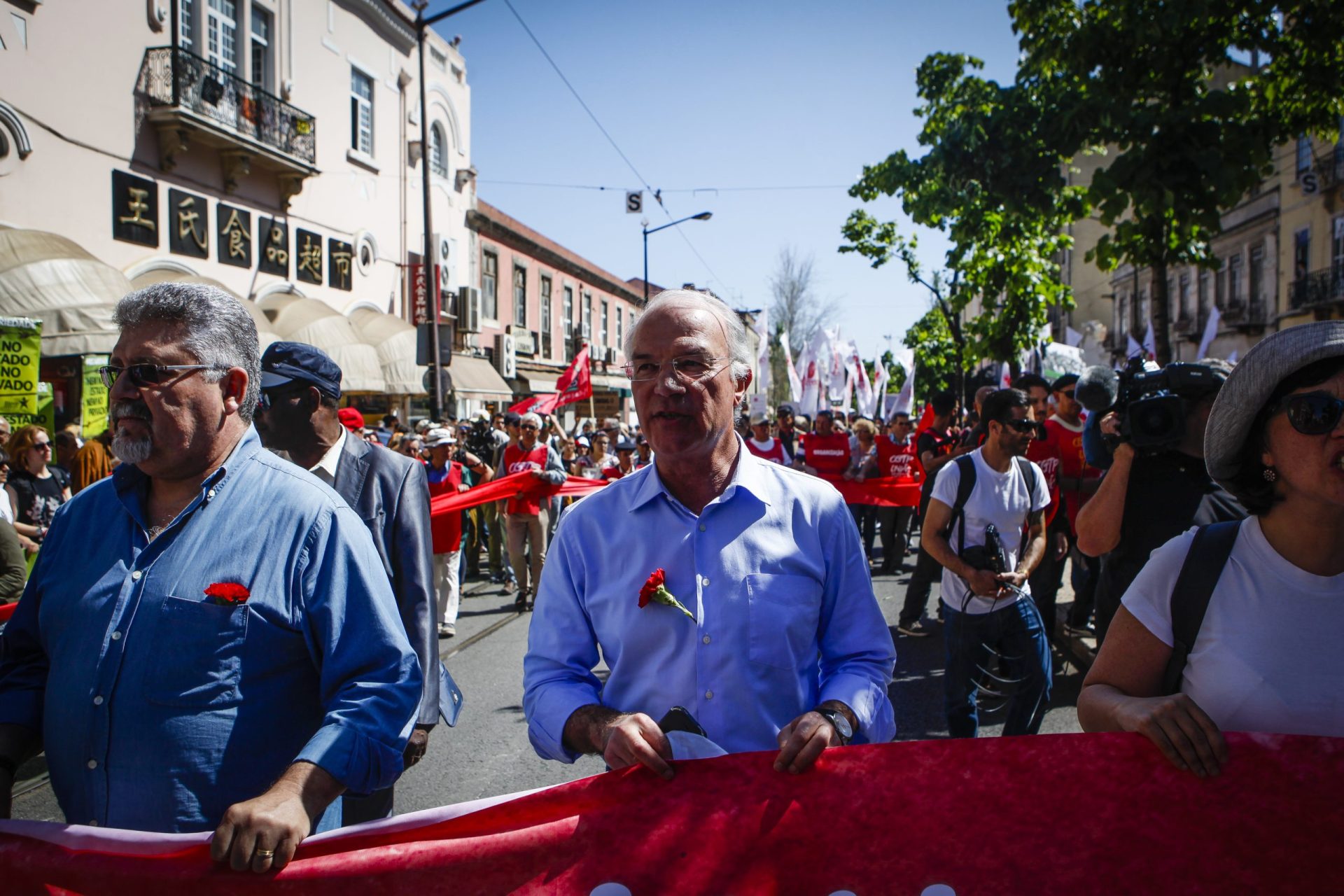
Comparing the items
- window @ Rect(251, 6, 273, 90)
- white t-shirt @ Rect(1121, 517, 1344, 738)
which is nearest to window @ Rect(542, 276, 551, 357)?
window @ Rect(251, 6, 273, 90)

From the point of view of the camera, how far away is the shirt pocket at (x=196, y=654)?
6.25 feet

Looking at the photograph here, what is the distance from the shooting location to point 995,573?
4.32 meters

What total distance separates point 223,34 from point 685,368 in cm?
1896

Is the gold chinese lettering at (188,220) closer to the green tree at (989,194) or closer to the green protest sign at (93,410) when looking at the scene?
the green protest sign at (93,410)

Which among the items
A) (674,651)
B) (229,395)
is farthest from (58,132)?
(674,651)

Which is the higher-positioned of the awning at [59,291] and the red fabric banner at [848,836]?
the awning at [59,291]

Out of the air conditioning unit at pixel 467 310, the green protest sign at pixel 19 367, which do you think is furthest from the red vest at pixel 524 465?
the air conditioning unit at pixel 467 310

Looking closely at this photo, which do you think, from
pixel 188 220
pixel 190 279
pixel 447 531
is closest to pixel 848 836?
pixel 447 531

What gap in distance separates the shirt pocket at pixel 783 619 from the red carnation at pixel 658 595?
0.15m

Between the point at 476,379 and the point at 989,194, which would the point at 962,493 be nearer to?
the point at 989,194

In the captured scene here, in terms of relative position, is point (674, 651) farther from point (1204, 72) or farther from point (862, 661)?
point (1204, 72)

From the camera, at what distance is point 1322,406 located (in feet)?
5.66

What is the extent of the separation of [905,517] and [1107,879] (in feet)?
33.2

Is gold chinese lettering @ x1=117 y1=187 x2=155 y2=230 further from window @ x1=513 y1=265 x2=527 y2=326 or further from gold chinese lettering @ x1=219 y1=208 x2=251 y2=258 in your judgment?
window @ x1=513 y1=265 x2=527 y2=326
